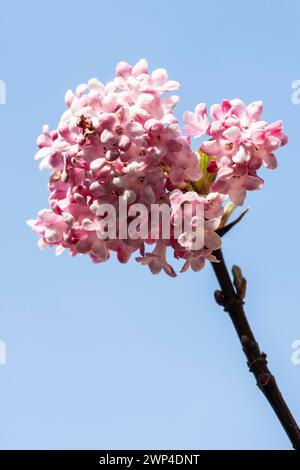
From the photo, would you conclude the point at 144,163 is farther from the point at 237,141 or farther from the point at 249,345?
the point at 249,345

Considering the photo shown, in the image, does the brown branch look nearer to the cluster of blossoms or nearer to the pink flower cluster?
the cluster of blossoms

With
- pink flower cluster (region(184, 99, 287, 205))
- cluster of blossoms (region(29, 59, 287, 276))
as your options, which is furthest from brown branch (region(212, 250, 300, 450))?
pink flower cluster (region(184, 99, 287, 205))

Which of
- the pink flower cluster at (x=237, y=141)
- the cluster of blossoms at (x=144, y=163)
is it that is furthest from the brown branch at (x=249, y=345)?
the pink flower cluster at (x=237, y=141)

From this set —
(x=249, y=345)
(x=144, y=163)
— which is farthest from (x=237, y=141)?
(x=249, y=345)

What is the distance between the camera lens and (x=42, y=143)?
2.48 meters

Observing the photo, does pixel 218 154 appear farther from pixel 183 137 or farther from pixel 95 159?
pixel 95 159

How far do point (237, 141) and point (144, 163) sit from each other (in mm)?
444

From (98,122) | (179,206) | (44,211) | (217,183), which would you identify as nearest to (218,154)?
(217,183)

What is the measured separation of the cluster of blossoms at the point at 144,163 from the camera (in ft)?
6.64

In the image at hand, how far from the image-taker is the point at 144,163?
6.61 feet
